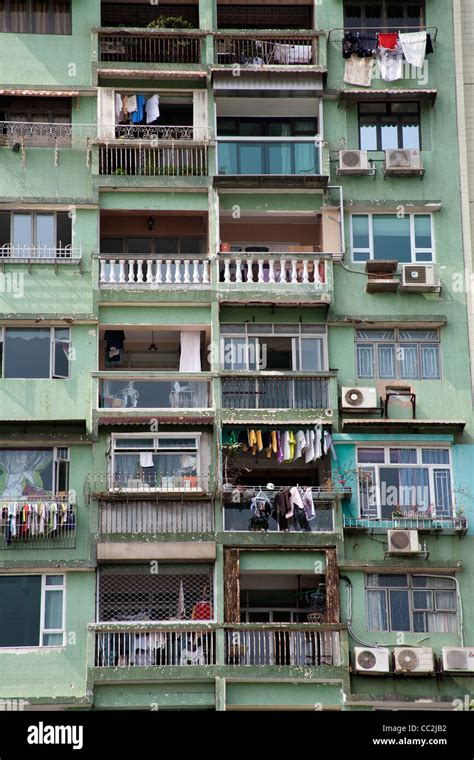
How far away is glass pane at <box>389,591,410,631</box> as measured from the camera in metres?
33.1

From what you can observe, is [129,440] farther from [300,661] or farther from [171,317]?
[300,661]

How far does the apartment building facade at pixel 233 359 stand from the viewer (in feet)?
107

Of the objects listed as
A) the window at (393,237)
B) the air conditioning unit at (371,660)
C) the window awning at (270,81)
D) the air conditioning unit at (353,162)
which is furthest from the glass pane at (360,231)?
the air conditioning unit at (371,660)

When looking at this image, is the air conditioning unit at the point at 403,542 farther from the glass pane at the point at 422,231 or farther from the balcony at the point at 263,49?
the balcony at the point at 263,49

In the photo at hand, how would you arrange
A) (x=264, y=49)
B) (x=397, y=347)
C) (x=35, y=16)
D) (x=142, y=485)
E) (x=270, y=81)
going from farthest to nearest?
(x=35, y=16) < (x=264, y=49) < (x=270, y=81) < (x=397, y=347) < (x=142, y=485)

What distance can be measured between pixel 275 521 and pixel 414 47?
36.2 ft

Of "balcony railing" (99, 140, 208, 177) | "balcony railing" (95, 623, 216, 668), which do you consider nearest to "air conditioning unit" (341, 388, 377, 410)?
"balcony railing" (95, 623, 216, 668)

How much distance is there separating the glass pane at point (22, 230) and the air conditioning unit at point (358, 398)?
7495 millimetres

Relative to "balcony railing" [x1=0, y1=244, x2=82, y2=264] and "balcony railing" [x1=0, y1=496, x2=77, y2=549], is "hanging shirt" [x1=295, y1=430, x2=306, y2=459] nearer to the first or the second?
"balcony railing" [x1=0, y1=496, x2=77, y2=549]

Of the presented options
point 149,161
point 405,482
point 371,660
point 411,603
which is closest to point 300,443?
point 405,482

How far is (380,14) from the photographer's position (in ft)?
123

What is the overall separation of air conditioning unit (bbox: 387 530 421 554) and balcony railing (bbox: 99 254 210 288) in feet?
21.8

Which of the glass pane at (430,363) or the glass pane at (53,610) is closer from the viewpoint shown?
the glass pane at (53,610)

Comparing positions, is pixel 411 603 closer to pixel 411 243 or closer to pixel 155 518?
pixel 155 518
